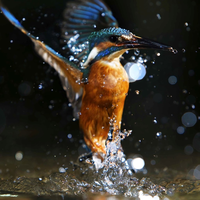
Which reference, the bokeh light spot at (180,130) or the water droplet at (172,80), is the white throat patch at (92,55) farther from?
the bokeh light spot at (180,130)

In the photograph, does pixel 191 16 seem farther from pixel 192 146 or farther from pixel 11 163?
pixel 11 163

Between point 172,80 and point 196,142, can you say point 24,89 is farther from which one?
point 196,142

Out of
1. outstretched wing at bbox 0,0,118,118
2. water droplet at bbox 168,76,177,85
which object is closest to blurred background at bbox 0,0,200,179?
water droplet at bbox 168,76,177,85

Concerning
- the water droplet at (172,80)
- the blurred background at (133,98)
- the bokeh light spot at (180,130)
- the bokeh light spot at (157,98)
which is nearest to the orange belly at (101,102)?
the blurred background at (133,98)

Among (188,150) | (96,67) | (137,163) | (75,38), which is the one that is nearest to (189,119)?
(188,150)

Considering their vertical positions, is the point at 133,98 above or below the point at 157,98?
below

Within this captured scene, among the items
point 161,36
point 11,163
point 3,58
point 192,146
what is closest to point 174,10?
point 161,36

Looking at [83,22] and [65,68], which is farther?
[83,22]
